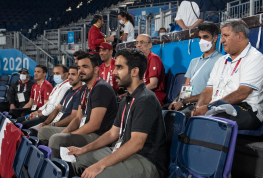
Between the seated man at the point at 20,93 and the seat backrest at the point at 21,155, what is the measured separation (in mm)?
3951

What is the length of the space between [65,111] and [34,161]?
1731 millimetres

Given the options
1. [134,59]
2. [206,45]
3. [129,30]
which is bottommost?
[134,59]

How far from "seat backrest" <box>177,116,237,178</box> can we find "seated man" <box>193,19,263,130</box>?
16.5 inches

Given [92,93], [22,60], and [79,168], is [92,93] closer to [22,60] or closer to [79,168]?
[79,168]

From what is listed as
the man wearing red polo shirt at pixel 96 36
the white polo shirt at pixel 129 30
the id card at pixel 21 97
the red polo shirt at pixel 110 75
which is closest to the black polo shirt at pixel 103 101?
the red polo shirt at pixel 110 75

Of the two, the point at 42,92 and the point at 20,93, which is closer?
the point at 42,92

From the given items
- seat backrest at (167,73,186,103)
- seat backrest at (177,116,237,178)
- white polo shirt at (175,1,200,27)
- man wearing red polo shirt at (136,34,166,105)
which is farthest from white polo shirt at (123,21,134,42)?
seat backrest at (177,116,237,178)

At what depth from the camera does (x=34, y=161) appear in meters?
2.16

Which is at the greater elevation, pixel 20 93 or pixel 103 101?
pixel 103 101

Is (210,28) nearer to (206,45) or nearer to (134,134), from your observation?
(206,45)

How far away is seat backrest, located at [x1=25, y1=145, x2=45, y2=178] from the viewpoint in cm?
202

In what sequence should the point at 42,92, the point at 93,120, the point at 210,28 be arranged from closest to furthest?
1. the point at 93,120
2. the point at 210,28
3. the point at 42,92

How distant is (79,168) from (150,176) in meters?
0.75

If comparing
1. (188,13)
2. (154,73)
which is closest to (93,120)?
(154,73)
